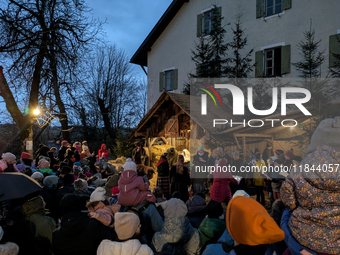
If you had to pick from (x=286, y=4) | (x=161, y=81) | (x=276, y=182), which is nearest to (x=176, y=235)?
(x=276, y=182)

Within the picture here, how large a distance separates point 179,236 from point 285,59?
12.8m

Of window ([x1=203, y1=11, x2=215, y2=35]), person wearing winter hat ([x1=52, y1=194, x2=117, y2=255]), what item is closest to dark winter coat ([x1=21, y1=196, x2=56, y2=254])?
person wearing winter hat ([x1=52, y1=194, x2=117, y2=255])

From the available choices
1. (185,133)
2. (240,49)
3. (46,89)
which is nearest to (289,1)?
(240,49)

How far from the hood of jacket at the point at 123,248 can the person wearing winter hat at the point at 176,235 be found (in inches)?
23.1

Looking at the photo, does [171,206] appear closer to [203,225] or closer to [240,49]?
[203,225]

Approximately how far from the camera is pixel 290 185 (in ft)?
8.01

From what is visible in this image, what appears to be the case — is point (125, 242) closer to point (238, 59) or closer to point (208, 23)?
point (238, 59)

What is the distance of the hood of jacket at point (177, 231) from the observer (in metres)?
3.01

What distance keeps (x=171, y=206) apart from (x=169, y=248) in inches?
18.4

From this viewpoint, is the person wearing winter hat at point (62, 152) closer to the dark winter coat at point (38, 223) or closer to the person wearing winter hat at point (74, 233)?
the dark winter coat at point (38, 223)

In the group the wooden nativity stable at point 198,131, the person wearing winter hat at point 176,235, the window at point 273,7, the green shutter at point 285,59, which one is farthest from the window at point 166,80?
the person wearing winter hat at point 176,235

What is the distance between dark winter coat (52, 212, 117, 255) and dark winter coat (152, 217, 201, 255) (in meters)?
0.54

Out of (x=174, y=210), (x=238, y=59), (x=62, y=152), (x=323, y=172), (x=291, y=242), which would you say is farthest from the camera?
(x=238, y=59)

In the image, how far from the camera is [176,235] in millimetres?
3010
